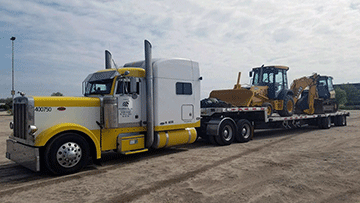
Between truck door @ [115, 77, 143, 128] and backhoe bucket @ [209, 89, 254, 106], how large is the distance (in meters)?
6.53

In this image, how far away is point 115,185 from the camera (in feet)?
18.3

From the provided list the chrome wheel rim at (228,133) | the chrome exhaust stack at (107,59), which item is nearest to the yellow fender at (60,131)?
the chrome exhaust stack at (107,59)

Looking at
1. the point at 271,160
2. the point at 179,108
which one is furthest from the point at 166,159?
the point at 271,160

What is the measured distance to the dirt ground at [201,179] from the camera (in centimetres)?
486

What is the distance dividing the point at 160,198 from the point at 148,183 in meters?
0.95

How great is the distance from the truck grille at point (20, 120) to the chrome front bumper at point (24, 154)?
25cm

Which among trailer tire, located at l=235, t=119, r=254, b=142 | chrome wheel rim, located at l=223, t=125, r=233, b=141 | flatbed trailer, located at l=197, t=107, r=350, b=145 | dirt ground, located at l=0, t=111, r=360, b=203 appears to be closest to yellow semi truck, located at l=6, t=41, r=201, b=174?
dirt ground, located at l=0, t=111, r=360, b=203

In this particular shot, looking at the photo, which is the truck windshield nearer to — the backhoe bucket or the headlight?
the headlight

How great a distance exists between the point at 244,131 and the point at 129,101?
19.2 ft

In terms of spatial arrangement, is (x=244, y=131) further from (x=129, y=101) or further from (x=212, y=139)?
(x=129, y=101)

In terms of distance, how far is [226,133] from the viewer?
10.8 meters

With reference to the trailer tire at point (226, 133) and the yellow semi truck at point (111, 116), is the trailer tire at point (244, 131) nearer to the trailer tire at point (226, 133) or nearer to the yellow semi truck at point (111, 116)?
the trailer tire at point (226, 133)

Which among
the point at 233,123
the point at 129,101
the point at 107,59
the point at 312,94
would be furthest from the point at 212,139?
the point at 312,94

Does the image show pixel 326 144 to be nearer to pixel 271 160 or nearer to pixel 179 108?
pixel 271 160
